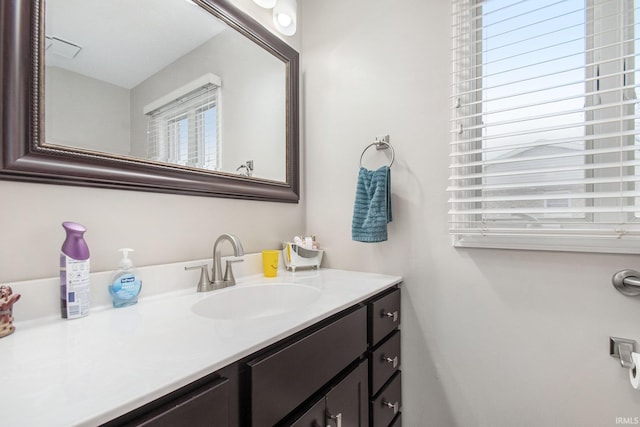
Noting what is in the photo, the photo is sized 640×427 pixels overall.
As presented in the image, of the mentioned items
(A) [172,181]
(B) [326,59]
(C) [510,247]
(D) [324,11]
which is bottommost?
(C) [510,247]

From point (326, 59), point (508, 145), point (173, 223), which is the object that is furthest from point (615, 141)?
point (173, 223)

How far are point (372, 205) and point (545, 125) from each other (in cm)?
66

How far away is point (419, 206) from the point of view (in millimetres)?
1239

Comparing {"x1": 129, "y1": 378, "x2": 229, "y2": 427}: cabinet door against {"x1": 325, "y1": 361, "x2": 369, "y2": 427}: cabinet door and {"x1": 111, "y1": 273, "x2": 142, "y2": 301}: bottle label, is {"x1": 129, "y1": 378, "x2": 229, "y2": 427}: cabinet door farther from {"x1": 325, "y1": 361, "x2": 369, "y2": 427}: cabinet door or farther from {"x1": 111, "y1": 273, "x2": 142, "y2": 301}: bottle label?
{"x1": 111, "y1": 273, "x2": 142, "y2": 301}: bottle label

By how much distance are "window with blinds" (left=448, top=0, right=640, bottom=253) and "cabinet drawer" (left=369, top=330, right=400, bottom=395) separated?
0.49m

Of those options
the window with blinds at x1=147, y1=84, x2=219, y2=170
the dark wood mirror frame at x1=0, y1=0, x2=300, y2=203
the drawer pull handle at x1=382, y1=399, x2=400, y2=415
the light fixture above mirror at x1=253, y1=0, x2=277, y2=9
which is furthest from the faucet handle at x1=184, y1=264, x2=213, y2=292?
Answer: the light fixture above mirror at x1=253, y1=0, x2=277, y2=9

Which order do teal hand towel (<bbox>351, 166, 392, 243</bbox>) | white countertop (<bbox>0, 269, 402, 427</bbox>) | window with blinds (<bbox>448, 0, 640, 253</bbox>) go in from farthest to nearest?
teal hand towel (<bbox>351, 166, 392, 243</bbox>)
window with blinds (<bbox>448, 0, 640, 253</bbox>)
white countertop (<bbox>0, 269, 402, 427</bbox>)

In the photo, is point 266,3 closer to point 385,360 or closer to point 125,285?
point 125,285

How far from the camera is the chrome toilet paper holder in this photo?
0.86 metres

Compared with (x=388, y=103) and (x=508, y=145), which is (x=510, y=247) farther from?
(x=388, y=103)

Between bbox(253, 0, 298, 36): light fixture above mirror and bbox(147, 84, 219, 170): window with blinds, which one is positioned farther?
bbox(253, 0, 298, 36): light fixture above mirror

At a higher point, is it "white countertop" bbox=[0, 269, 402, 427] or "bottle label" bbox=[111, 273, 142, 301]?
"bottle label" bbox=[111, 273, 142, 301]

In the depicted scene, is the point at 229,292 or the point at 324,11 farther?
the point at 324,11

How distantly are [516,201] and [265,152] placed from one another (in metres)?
1.07
